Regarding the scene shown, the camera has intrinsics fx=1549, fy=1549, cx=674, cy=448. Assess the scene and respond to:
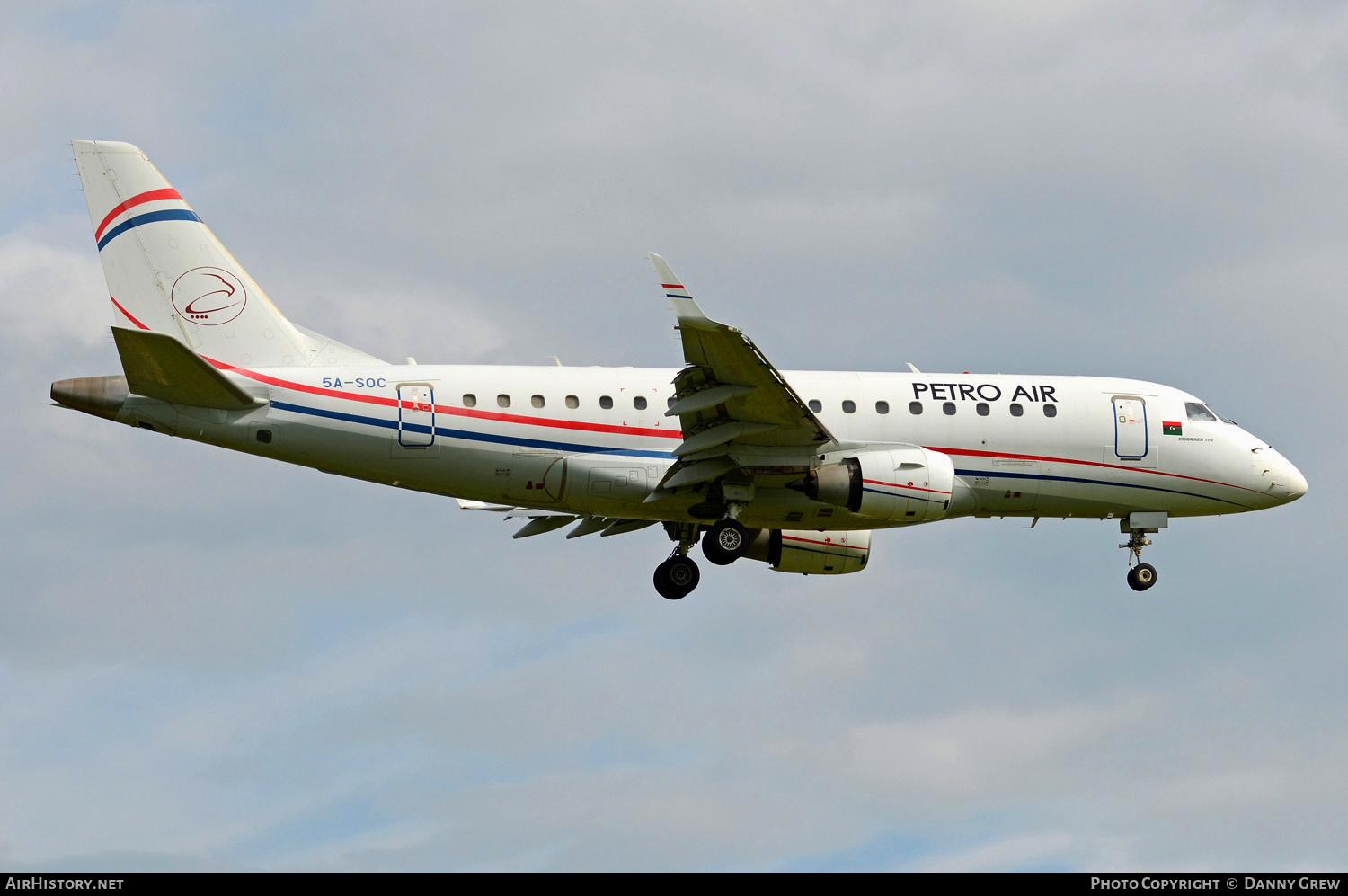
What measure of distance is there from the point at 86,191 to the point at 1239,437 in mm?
27902

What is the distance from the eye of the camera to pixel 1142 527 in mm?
37812

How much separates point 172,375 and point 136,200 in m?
5.33

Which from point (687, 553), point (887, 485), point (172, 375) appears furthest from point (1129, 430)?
point (172, 375)

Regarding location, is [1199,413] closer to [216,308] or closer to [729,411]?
[729,411]

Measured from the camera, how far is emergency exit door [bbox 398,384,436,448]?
110ft

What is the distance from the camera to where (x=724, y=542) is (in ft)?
114

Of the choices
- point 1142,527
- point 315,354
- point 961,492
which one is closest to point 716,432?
point 961,492

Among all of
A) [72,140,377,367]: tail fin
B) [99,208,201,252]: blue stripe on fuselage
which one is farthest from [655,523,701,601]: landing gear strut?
[99,208,201,252]: blue stripe on fuselage

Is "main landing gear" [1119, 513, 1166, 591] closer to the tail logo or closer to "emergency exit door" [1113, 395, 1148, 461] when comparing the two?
"emergency exit door" [1113, 395, 1148, 461]
